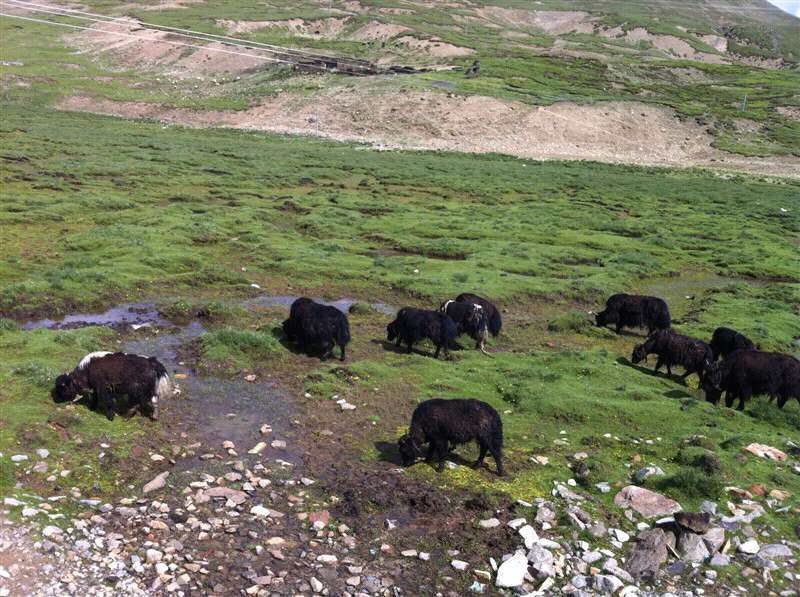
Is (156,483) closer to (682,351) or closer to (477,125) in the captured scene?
(682,351)

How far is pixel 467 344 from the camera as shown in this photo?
21.6m

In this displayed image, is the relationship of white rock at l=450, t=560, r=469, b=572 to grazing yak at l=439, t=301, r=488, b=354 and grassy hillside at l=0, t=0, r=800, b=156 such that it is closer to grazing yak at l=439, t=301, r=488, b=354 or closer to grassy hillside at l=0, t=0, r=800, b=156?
grazing yak at l=439, t=301, r=488, b=354

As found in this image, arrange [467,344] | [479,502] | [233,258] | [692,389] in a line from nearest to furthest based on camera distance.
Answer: [479,502], [692,389], [467,344], [233,258]

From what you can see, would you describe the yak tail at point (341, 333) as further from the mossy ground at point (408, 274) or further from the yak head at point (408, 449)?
the yak head at point (408, 449)

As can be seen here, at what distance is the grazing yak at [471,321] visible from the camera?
21.0 m

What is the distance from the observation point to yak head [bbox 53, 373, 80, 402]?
13.9 metres

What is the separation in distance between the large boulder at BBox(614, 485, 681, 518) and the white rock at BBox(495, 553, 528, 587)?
8.27 ft

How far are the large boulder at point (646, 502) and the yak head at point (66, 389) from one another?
10215 millimetres

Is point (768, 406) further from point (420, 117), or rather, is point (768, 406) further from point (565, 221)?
point (420, 117)

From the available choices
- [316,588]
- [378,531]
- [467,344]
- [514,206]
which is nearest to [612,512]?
[378,531]

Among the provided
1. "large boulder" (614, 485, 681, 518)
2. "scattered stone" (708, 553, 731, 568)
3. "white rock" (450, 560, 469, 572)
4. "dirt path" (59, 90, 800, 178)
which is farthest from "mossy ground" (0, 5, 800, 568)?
"dirt path" (59, 90, 800, 178)

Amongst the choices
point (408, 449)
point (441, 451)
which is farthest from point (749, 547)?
point (408, 449)

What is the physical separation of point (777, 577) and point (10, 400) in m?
13.5

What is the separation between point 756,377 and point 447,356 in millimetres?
7732
